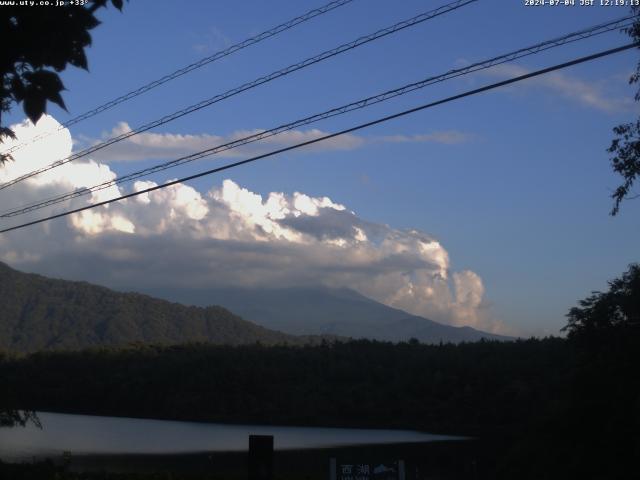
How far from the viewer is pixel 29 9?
5.79 m

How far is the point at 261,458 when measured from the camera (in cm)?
1193

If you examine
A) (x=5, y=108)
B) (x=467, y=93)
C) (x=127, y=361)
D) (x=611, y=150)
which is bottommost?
(x=5, y=108)

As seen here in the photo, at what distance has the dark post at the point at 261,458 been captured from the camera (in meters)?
11.9

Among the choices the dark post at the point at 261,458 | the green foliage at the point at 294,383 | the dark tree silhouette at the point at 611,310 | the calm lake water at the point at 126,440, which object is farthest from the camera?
the green foliage at the point at 294,383

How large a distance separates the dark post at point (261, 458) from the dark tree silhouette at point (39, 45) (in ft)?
23.7

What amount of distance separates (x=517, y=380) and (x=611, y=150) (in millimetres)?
60132

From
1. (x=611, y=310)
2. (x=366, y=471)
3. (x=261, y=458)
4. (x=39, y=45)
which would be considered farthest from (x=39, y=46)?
(x=611, y=310)

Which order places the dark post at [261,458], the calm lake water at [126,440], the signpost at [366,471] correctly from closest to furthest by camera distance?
the dark post at [261,458]
the signpost at [366,471]
the calm lake water at [126,440]

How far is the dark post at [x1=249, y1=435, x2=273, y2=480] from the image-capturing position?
11.9 metres

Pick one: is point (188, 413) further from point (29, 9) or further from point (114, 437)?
point (29, 9)

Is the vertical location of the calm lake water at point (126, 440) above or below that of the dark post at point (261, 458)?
Result: above

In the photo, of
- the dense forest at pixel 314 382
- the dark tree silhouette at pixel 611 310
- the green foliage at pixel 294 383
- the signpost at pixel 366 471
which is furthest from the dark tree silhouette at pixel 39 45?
the green foliage at pixel 294 383

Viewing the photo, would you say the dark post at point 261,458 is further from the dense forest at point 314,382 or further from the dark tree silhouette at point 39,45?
the dense forest at point 314,382

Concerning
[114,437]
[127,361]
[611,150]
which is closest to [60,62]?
[611,150]
